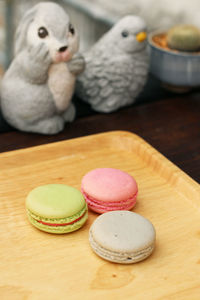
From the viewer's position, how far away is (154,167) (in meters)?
0.72

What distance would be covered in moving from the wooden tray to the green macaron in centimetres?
2

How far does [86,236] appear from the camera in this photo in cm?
58

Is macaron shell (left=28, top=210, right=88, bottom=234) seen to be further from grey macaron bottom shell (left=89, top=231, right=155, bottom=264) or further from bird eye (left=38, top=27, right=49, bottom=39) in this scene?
bird eye (left=38, top=27, right=49, bottom=39)

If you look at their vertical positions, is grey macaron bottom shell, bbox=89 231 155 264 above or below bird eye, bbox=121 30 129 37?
below

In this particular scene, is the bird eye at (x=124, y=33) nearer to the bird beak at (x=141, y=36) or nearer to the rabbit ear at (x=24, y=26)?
the bird beak at (x=141, y=36)

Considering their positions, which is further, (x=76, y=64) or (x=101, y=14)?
(x=101, y=14)

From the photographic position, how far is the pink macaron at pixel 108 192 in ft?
1.98

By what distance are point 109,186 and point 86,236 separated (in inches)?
3.0

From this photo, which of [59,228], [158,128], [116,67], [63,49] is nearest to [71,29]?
[63,49]

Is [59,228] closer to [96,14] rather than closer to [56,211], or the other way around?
[56,211]

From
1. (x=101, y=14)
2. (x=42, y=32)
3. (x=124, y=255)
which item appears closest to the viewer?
(x=124, y=255)

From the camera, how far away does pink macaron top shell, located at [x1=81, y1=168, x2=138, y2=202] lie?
60cm

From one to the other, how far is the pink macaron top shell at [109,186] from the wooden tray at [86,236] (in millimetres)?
40

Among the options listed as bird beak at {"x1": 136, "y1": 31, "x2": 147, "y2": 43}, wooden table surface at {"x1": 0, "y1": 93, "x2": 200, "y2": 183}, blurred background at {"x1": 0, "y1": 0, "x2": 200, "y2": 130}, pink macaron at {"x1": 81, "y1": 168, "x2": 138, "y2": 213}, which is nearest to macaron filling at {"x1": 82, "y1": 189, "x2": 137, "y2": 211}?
pink macaron at {"x1": 81, "y1": 168, "x2": 138, "y2": 213}
